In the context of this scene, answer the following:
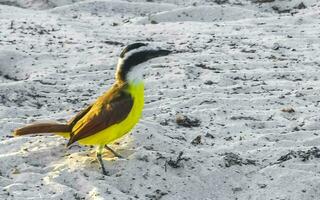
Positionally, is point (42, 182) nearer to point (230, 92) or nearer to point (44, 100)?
point (44, 100)

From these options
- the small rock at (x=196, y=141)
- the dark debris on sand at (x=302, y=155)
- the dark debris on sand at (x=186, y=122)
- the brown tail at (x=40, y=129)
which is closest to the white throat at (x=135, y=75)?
the brown tail at (x=40, y=129)

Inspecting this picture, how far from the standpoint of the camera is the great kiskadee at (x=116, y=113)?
4.56 metres

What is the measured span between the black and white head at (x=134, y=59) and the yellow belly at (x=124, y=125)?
0.08 meters

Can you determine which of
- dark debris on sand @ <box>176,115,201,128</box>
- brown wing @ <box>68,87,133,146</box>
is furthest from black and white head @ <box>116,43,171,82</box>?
dark debris on sand @ <box>176,115,201,128</box>

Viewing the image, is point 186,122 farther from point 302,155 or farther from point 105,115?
point 105,115

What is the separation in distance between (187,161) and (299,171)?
0.93 m

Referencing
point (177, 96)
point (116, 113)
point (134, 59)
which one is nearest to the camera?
point (116, 113)

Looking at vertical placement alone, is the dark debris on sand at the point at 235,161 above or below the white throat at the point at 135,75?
below

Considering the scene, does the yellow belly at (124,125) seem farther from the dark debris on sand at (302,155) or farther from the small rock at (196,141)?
Answer: the dark debris on sand at (302,155)

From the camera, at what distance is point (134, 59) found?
4.69 meters

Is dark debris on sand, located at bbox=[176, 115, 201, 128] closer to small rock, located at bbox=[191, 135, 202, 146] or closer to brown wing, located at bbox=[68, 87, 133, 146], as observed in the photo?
small rock, located at bbox=[191, 135, 202, 146]

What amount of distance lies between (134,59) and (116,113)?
18.4 inches

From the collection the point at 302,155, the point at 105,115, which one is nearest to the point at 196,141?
the point at 302,155

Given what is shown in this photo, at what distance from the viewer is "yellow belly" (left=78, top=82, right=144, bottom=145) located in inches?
181
